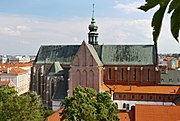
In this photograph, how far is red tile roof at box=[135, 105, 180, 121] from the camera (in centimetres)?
3028

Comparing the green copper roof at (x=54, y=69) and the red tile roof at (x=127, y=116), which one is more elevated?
the green copper roof at (x=54, y=69)

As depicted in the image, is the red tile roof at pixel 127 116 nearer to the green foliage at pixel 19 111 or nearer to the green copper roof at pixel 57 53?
the green foliage at pixel 19 111

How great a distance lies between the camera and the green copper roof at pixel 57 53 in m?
49.9

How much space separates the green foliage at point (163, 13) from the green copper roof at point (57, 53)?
47.8 metres

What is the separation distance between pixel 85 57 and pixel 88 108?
2245 centimetres

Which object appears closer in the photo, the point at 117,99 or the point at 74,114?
the point at 74,114

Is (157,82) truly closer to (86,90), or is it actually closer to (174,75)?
(174,75)

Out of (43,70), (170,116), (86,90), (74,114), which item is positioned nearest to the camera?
(74,114)

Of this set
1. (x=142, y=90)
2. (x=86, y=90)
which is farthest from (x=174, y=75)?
(x=86, y=90)

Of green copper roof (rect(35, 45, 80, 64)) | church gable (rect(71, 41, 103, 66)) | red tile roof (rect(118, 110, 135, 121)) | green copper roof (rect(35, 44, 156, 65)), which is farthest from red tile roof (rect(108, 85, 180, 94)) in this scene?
red tile roof (rect(118, 110, 135, 121))

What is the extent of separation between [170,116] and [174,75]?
1811 cm

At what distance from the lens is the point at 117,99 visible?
44.6 m

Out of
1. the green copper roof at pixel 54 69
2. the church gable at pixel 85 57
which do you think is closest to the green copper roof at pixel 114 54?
the church gable at pixel 85 57

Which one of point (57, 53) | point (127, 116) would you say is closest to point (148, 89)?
point (127, 116)
